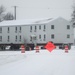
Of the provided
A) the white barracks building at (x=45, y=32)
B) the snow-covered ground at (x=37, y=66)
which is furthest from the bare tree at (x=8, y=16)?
the snow-covered ground at (x=37, y=66)

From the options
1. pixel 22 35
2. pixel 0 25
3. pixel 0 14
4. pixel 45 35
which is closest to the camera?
pixel 45 35

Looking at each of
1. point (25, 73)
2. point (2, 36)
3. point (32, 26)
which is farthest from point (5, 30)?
point (25, 73)

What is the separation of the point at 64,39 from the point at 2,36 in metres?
18.5

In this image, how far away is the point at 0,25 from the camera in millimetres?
86750

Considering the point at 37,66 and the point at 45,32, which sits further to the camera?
the point at 45,32

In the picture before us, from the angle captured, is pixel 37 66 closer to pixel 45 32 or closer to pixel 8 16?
pixel 45 32

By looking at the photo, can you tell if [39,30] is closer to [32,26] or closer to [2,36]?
[32,26]

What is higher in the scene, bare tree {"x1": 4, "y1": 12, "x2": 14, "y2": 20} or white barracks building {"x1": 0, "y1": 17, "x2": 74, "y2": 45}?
bare tree {"x1": 4, "y1": 12, "x2": 14, "y2": 20}

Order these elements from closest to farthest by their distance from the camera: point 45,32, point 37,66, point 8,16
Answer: point 37,66 < point 45,32 < point 8,16

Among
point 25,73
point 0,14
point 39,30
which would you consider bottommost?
point 25,73

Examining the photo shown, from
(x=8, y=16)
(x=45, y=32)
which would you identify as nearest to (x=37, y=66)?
(x=45, y=32)

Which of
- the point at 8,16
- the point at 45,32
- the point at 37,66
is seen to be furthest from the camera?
the point at 8,16

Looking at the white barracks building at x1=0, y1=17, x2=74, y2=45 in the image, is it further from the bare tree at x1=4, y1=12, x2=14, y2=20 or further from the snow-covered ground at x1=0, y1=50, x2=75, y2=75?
the snow-covered ground at x1=0, y1=50, x2=75, y2=75

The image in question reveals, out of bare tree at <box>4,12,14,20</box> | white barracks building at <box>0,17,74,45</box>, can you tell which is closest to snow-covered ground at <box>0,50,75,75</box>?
white barracks building at <box>0,17,74,45</box>
